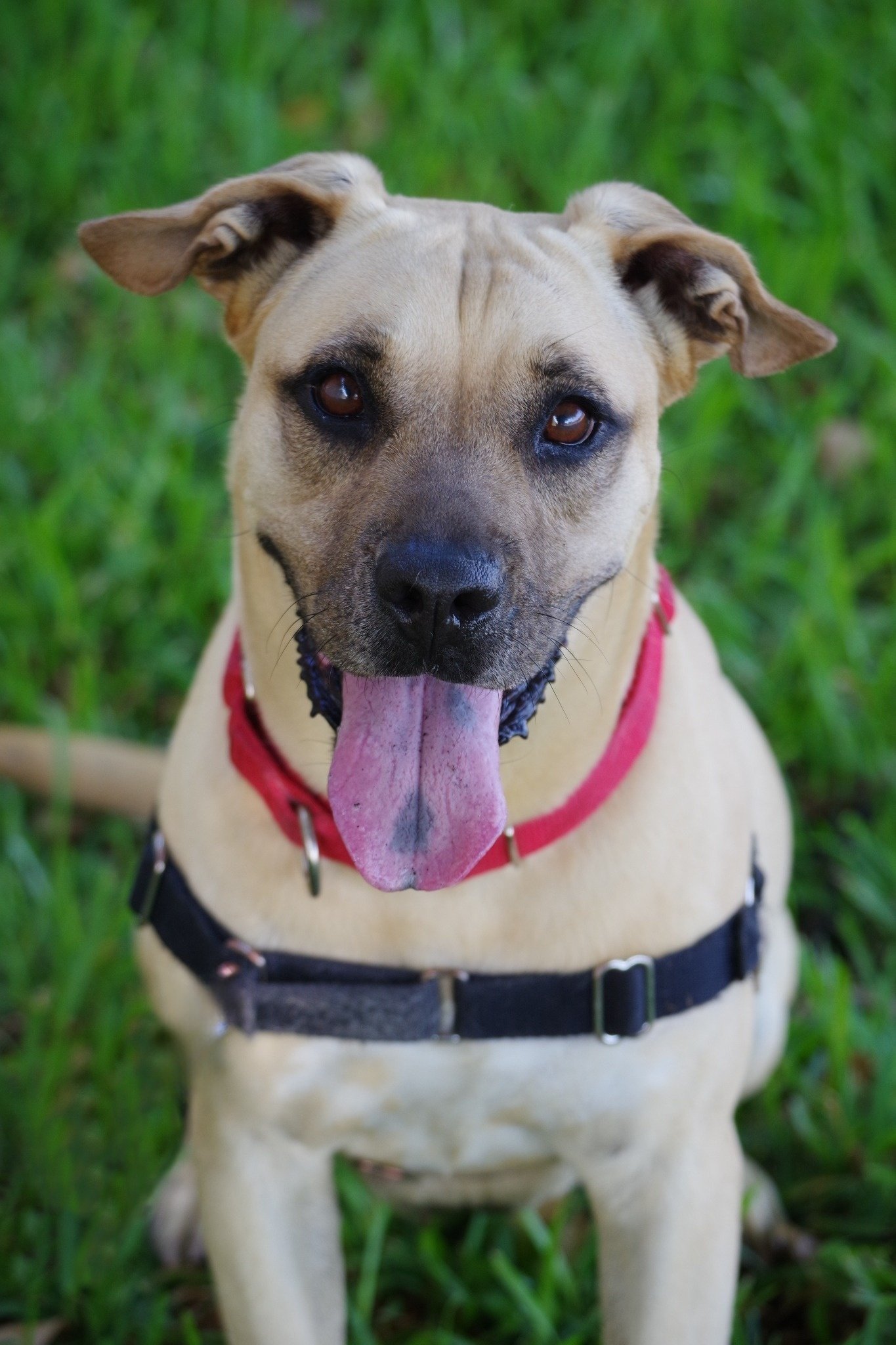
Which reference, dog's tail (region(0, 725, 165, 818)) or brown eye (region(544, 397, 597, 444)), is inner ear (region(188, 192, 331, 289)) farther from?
dog's tail (region(0, 725, 165, 818))

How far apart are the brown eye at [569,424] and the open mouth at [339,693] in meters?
0.31

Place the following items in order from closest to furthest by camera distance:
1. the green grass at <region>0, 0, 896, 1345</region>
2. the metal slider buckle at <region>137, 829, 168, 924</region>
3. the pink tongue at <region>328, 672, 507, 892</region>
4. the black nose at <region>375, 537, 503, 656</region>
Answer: the black nose at <region>375, 537, 503, 656</region> < the pink tongue at <region>328, 672, 507, 892</region> < the metal slider buckle at <region>137, 829, 168, 924</region> < the green grass at <region>0, 0, 896, 1345</region>

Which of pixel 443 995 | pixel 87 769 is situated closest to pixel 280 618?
pixel 443 995

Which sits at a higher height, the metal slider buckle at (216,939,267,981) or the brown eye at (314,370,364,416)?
the brown eye at (314,370,364,416)

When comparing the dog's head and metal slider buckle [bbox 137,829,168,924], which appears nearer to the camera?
the dog's head

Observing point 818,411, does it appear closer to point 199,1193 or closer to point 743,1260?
point 743,1260

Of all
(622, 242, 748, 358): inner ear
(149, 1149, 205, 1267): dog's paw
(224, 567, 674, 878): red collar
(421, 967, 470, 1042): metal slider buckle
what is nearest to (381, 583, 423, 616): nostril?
(224, 567, 674, 878): red collar

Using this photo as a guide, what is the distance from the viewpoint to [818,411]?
4.37 metres

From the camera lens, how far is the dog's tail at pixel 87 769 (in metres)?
3.50

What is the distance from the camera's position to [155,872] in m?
2.51

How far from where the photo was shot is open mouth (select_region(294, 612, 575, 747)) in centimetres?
221

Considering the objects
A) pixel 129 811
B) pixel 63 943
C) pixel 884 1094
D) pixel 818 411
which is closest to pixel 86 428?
pixel 129 811

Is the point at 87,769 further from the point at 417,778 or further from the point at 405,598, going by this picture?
the point at 405,598

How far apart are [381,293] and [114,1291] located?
6.53ft
